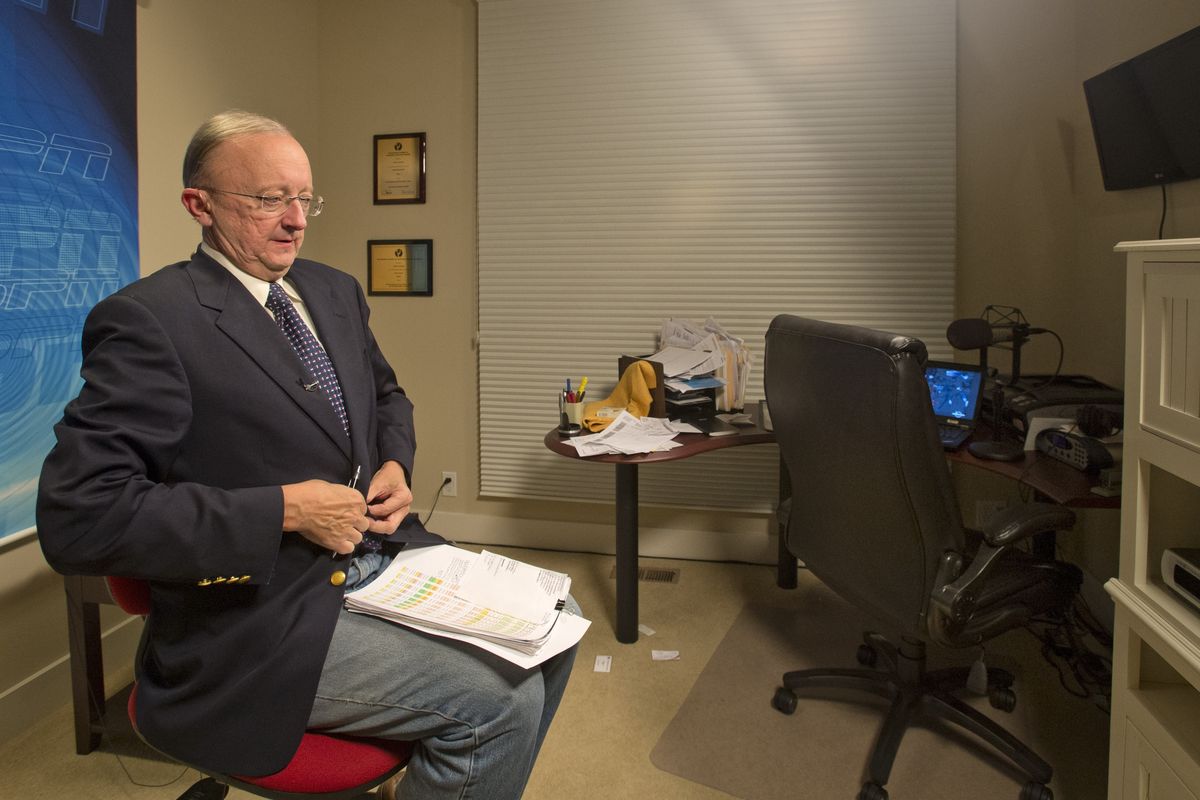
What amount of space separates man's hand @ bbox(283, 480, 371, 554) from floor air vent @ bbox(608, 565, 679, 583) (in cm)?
216

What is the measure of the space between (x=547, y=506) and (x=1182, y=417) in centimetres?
277

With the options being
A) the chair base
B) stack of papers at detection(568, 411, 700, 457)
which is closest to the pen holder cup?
stack of papers at detection(568, 411, 700, 457)

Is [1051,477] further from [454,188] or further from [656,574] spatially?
[454,188]

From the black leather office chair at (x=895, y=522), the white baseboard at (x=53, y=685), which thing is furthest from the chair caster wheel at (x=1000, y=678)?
the white baseboard at (x=53, y=685)

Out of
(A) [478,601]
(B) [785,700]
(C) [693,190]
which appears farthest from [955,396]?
(A) [478,601]

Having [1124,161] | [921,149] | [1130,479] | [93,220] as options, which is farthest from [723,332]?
[93,220]

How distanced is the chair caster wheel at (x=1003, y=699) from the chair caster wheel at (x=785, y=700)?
0.58m

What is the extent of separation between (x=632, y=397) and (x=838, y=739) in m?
1.36

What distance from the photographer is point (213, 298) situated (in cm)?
133

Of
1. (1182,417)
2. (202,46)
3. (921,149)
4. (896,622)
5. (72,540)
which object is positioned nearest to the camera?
(72,540)

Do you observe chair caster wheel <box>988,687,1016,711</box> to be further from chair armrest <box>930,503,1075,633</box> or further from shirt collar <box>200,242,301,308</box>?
shirt collar <box>200,242,301,308</box>

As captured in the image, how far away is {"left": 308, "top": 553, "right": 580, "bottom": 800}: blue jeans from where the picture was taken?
1288 mm

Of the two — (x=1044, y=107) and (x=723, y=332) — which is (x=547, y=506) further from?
→ (x=1044, y=107)

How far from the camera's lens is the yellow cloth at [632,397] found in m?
2.96
